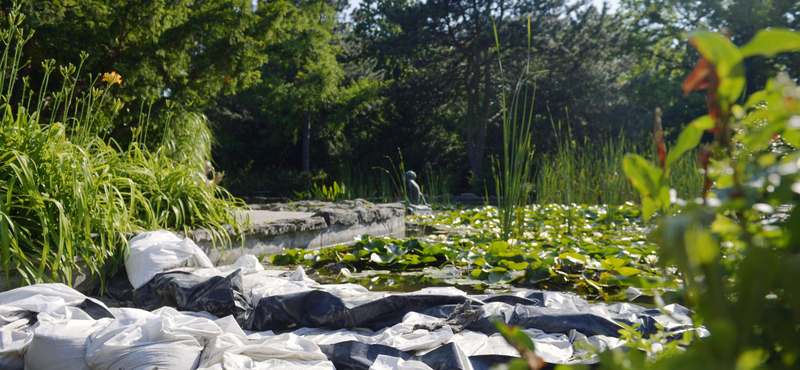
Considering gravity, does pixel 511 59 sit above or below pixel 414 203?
above

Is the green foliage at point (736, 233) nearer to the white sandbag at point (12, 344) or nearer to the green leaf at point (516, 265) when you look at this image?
the white sandbag at point (12, 344)

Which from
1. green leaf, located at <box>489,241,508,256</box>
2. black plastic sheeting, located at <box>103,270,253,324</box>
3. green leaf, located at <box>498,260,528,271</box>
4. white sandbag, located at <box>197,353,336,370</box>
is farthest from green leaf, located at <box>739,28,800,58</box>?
green leaf, located at <box>489,241,508,256</box>

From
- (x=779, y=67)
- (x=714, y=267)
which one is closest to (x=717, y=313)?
(x=714, y=267)

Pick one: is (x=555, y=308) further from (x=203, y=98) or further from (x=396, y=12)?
(x=396, y=12)

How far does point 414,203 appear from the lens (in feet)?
27.9

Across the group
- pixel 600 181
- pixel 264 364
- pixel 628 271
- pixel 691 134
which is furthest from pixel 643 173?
pixel 600 181

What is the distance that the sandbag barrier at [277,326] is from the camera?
1.55 meters

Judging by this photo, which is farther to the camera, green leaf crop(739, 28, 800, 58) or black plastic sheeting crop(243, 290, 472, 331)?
black plastic sheeting crop(243, 290, 472, 331)

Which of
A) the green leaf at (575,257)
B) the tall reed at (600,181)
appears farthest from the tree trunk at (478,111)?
the green leaf at (575,257)

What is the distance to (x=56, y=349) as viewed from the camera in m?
1.55

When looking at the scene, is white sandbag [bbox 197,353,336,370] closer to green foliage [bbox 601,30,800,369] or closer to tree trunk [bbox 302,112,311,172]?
green foliage [bbox 601,30,800,369]

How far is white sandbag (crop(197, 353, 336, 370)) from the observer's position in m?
1.52

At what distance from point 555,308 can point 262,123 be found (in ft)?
55.4

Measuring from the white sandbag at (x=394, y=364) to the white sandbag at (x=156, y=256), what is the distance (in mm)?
1382
